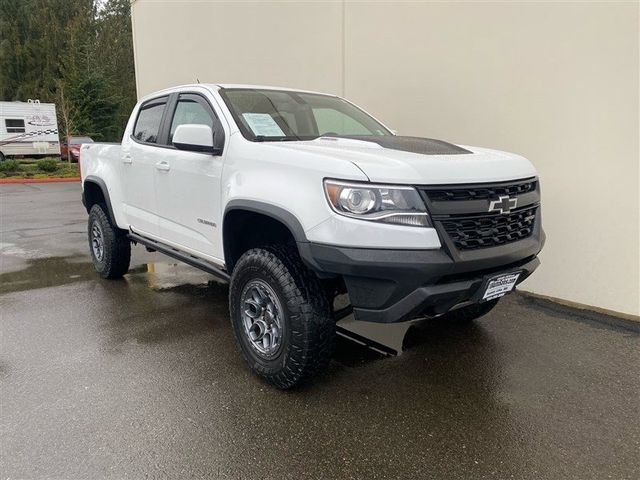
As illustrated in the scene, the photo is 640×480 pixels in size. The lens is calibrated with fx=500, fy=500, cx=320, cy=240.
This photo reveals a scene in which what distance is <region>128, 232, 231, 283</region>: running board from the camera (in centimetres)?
384

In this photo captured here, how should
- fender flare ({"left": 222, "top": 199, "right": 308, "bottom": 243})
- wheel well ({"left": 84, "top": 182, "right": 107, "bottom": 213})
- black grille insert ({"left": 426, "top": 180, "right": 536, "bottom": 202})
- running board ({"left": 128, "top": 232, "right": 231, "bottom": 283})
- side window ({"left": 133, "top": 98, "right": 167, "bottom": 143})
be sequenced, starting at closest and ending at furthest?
black grille insert ({"left": 426, "top": 180, "right": 536, "bottom": 202}) < fender flare ({"left": 222, "top": 199, "right": 308, "bottom": 243}) < running board ({"left": 128, "top": 232, "right": 231, "bottom": 283}) < side window ({"left": 133, "top": 98, "right": 167, "bottom": 143}) < wheel well ({"left": 84, "top": 182, "right": 107, "bottom": 213})

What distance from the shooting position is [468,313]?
4230mm

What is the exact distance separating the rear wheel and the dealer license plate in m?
1.12

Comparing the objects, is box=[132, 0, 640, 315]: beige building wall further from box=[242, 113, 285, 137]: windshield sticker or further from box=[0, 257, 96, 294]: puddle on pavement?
box=[0, 257, 96, 294]: puddle on pavement

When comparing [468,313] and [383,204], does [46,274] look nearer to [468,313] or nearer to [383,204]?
[468,313]

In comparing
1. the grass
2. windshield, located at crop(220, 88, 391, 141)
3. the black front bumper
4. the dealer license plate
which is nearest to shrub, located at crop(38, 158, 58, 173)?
the grass

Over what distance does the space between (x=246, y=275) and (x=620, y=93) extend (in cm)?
353

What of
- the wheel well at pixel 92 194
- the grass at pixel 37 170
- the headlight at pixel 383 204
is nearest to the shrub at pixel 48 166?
the grass at pixel 37 170

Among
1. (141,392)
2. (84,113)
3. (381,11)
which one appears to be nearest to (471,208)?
(141,392)

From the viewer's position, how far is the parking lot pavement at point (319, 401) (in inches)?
100

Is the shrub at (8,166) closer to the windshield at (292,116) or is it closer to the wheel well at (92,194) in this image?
the wheel well at (92,194)

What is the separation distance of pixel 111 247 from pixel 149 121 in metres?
1.55

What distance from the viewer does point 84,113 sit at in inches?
1174

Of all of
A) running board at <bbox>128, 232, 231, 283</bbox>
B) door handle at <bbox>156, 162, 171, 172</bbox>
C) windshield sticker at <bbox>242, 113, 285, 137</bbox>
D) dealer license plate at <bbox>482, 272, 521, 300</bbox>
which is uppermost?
windshield sticker at <bbox>242, 113, 285, 137</bbox>
